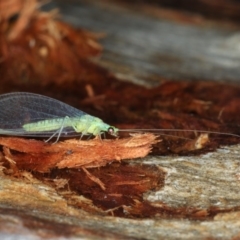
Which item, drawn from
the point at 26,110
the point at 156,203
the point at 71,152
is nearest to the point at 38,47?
the point at 26,110

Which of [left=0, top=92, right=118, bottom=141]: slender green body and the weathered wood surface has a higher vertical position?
[left=0, top=92, right=118, bottom=141]: slender green body

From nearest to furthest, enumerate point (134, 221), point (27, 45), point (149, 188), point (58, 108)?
point (134, 221) < point (149, 188) < point (58, 108) < point (27, 45)

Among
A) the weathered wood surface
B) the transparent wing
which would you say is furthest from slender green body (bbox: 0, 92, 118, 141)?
the weathered wood surface

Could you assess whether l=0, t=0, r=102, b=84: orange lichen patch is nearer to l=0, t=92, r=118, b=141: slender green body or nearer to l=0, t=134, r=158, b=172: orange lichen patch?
l=0, t=92, r=118, b=141: slender green body

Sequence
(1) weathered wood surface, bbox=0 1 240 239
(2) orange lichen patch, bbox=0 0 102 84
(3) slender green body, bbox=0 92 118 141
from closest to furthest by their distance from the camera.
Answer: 1. (1) weathered wood surface, bbox=0 1 240 239
2. (3) slender green body, bbox=0 92 118 141
3. (2) orange lichen patch, bbox=0 0 102 84

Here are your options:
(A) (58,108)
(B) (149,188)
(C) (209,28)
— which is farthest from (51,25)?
(B) (149,188)

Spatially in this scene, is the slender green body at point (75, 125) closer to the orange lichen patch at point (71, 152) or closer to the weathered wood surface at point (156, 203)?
the orange lichen patch at point (71, 152)

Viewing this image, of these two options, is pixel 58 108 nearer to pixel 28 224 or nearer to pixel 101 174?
pixel 101 174
